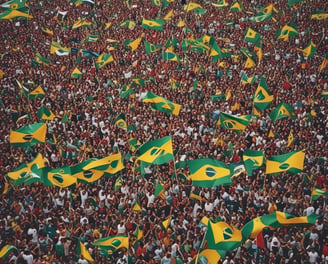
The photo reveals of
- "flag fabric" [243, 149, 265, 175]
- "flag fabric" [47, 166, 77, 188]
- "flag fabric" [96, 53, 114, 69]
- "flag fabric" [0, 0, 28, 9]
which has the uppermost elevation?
"flag fabric" [243, 149, 265, 175]

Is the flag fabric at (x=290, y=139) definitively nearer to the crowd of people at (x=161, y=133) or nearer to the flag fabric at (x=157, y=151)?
the crowd of people at (x=161, y=133)

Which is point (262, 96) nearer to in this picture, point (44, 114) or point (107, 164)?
point (107, 164)

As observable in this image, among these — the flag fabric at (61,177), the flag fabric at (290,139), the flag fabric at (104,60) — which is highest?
the flag fabric at (61,177)

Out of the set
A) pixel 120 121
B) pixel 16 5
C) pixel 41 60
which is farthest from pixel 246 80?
pixel 16 5

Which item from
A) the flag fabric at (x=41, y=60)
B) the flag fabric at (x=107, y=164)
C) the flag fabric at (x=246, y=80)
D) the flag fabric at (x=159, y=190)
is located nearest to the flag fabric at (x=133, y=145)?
the flag fabric at (x=159, y=190)

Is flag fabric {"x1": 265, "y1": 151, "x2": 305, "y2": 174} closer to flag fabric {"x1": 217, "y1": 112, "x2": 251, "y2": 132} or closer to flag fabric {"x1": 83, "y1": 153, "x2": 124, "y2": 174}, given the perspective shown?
flag fabric {"x1": 217, "y1": 112, "x2": 251, "y2": 132}

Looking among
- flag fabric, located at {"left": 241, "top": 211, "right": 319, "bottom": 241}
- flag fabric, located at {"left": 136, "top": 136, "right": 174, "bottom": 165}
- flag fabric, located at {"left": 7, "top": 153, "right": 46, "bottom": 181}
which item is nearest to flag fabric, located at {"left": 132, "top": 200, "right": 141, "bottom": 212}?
flag fabric, located at {"left": 136, "top": 136, "right": 174, "bottom": 165}

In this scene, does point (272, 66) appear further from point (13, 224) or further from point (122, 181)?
point (13, 224)
